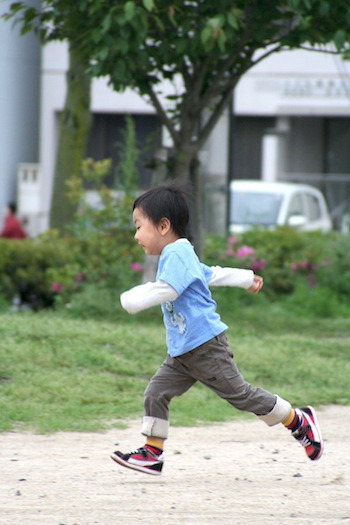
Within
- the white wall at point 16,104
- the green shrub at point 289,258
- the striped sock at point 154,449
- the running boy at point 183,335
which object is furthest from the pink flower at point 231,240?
the white wall at point 16,104

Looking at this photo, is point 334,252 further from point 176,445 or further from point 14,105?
point 14,105

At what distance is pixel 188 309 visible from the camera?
183 inches

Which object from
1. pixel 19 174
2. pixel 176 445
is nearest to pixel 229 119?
pixel 176 445

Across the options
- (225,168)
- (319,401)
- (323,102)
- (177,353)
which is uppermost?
(323,102)

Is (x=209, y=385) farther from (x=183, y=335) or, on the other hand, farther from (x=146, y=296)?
(x=146, y=296)

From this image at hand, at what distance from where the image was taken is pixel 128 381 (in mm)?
7055

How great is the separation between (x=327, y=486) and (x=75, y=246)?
7.01 metres

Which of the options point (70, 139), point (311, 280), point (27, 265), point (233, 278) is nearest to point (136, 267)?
point (27, 265)

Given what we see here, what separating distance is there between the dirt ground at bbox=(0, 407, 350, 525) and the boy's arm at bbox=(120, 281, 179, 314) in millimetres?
831

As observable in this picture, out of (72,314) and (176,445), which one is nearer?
(176,445)

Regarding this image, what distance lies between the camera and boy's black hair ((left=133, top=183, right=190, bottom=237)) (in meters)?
4.66

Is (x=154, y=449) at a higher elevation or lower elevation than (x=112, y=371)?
higher

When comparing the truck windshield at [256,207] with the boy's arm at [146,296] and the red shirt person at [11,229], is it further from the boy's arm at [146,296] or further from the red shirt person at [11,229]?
the boy's arm at [146,296]

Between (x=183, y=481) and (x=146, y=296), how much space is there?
3.22ft
